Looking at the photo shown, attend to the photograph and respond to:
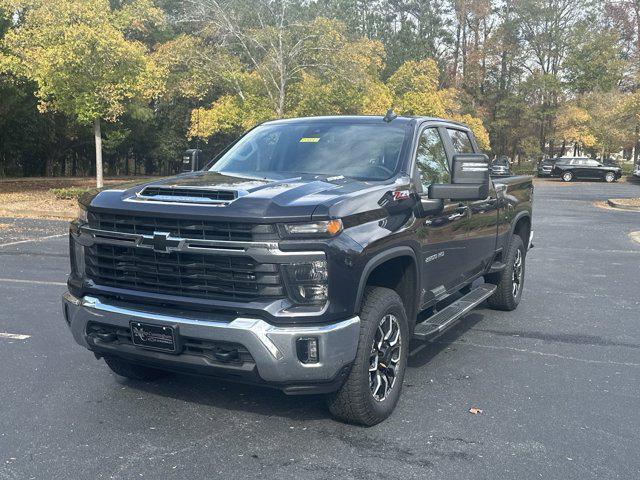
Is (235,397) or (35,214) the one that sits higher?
(35,214)

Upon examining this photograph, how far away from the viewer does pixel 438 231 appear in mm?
5000

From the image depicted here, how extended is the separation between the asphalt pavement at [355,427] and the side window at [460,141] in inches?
70.5

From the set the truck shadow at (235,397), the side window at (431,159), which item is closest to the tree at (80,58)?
the side window at (431,159)

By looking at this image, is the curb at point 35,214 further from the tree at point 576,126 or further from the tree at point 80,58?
the tree at point 576,126

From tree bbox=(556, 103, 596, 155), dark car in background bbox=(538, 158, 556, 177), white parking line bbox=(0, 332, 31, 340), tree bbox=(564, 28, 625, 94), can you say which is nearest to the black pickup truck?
white parking line bbox=(0, 332, 31, 340)

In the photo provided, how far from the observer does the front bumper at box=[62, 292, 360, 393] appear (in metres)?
3.59

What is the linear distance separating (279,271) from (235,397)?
1.43m

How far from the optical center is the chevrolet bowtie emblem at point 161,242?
3.79m

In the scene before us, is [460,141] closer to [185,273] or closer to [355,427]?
[355,427]

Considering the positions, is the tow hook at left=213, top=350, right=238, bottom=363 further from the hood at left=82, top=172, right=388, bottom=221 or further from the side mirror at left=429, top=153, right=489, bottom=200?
the side mirror at left=429, top=153, right=489, bottom=200

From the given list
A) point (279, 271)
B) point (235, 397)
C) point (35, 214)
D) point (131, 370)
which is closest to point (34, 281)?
point (131, 370)

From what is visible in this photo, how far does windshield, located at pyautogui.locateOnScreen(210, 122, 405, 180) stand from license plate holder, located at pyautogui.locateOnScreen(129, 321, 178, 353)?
1.50m

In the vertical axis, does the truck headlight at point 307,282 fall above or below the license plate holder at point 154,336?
above

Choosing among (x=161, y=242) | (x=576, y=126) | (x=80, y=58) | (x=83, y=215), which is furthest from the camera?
(x=576, y=126)
